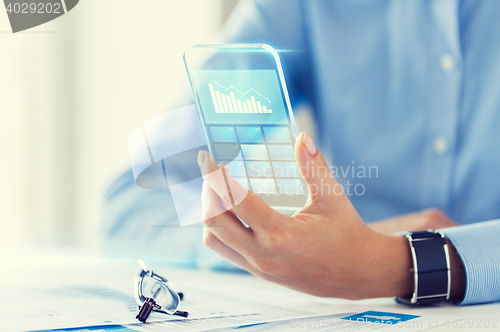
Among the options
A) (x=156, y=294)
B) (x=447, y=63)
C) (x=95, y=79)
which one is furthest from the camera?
(x=447, y=63)

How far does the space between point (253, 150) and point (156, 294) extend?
14cm

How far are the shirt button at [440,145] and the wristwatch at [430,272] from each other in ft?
0.98

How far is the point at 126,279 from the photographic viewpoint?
0.51 metres

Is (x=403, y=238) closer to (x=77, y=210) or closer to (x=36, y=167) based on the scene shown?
(x=77, y=210)

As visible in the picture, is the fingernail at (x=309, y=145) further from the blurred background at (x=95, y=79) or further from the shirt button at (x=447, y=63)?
the shirt button at (x=447, y=63)

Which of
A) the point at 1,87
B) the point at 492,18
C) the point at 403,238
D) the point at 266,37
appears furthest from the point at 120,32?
the point at 492,18

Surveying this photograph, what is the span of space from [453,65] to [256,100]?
440 mm

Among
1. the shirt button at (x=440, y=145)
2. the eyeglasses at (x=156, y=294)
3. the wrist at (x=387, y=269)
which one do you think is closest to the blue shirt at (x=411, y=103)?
the shirt button at (x=440, y=145)

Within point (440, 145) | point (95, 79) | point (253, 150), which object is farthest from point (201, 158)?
point (440, 145)

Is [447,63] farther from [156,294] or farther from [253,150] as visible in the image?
[156,294]

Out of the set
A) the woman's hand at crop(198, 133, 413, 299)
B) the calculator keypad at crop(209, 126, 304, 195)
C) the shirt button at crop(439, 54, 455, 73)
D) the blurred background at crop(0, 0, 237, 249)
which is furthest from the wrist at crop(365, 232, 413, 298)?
the shirt button at crop(439, 54, 455, 73)

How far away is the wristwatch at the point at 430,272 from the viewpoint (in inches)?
14.8

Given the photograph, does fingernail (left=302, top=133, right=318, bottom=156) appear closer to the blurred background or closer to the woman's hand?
the woman's hand

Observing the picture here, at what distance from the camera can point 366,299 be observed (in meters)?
0.41
